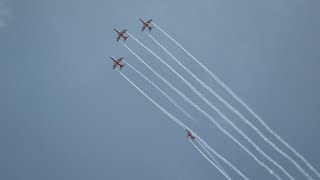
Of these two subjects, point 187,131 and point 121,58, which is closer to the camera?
point 187,131

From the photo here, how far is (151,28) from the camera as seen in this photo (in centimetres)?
10944

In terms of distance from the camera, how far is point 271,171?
288 feet

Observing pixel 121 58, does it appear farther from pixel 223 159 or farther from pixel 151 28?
pixel 223 159

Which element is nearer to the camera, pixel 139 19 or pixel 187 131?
pixel 187 131

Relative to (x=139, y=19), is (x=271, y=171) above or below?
below

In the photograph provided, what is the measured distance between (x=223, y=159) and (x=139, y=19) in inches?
1475

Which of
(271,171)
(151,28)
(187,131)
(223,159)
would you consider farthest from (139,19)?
(271,171)

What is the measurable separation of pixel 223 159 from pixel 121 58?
114ft

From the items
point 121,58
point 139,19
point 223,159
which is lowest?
point 223,159

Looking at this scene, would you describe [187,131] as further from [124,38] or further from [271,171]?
[124,38]

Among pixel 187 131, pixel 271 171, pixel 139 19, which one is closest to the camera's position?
pixel 271 171

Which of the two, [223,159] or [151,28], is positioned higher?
[151,28]

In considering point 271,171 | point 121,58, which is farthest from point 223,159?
point 121,58

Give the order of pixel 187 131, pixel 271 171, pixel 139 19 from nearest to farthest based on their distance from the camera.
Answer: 1. pixel 271 171
2. pixel 187 131
3. pixel 139 19
